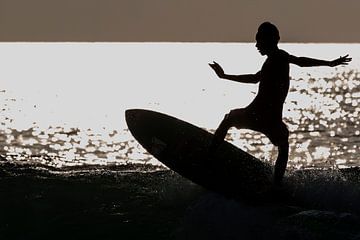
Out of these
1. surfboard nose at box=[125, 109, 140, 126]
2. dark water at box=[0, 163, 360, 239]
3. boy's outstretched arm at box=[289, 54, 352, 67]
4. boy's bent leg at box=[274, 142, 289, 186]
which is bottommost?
dark water at box=[0, 163, 360, 239]

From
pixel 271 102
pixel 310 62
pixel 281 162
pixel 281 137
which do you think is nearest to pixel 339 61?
pixel 310 62

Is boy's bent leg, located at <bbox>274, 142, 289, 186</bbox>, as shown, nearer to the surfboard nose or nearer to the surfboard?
the surfboard

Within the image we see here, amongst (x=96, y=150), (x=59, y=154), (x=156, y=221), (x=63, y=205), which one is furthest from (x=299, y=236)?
(x=96, y=150)

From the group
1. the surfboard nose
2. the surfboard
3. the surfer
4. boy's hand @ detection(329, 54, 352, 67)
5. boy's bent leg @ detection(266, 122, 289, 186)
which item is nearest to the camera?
boy's hand @ detection(329, 54, 352, 67)

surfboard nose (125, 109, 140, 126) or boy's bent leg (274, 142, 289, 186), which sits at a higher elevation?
surfboard nose (125, 109, 140, 126)
